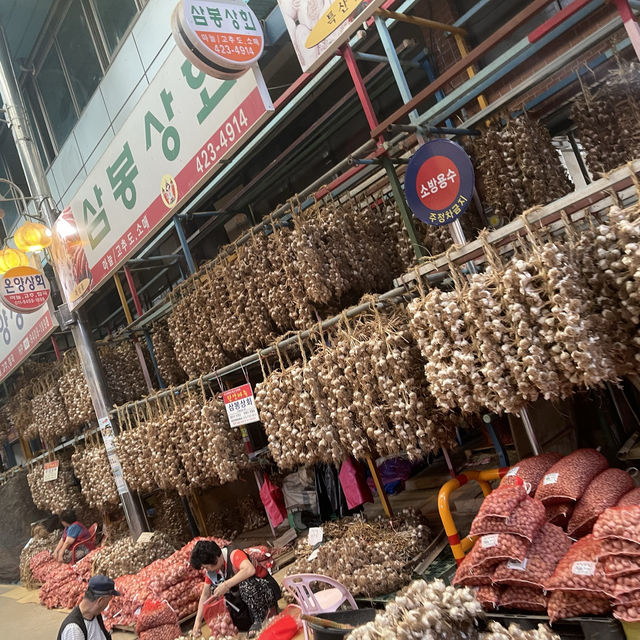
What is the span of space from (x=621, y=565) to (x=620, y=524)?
0.63 ft

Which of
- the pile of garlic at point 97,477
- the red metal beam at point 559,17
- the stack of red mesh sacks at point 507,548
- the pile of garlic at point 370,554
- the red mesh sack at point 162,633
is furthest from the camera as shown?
the pile of garlic at point 97,477

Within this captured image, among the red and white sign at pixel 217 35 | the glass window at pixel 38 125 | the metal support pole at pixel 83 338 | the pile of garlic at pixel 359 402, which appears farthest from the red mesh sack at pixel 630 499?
the glass window at pixel 38 125

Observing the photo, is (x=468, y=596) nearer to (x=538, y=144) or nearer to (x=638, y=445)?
(x=638, y=445)

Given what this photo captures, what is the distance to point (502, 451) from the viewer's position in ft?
15.0

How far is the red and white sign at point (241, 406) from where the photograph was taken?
5.98 m

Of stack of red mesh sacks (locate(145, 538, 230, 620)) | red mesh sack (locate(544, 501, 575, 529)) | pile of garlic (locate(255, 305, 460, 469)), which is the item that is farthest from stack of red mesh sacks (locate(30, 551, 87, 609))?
red mesh sack (locate(544, 501, 575, 529))

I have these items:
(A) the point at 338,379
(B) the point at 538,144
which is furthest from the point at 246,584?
(B) the point at 538,144

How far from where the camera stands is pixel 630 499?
10.2ft

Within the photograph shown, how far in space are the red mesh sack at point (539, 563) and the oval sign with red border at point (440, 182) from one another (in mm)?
2142

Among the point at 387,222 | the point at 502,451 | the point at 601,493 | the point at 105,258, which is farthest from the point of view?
the point at 105,258

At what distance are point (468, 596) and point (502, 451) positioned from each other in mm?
1950

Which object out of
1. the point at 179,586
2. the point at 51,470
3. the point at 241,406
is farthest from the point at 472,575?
the point at 51,470

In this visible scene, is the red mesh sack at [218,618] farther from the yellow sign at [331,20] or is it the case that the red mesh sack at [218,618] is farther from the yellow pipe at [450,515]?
the yellow sign at [331,20]

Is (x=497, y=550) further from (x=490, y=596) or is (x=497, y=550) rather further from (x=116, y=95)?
(x=116, y=95)
